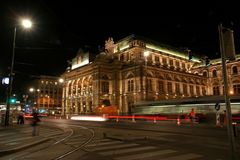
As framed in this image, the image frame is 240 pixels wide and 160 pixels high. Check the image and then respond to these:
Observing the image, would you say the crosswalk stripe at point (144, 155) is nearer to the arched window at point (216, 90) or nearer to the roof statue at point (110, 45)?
the roof statue at point (110, 45)

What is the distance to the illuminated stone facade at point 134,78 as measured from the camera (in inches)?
2530

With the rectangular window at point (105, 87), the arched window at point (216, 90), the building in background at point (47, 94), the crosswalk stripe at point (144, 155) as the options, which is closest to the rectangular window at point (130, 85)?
the rectangular window at point (105, 87)

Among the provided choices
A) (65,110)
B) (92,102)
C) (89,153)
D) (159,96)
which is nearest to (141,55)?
(159,96)

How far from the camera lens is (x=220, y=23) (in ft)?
20.0

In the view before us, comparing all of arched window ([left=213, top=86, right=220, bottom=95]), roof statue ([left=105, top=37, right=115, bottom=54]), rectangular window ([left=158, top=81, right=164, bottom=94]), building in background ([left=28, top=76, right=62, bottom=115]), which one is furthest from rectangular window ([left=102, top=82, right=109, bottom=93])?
building in background ([left=28, top=76, right=62, bottom=115])

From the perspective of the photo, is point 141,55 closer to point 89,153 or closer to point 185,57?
point 185,57

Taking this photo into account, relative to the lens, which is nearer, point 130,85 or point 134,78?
point 134,78

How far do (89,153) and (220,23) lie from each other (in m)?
6.89

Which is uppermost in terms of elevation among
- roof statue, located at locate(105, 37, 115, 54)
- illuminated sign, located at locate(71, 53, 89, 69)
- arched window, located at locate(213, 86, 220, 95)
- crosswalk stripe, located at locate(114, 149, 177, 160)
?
roof statue, located at locate(105, 37, 115, 54)

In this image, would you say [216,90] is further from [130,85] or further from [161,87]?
[130,85]

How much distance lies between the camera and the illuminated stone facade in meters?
64.2

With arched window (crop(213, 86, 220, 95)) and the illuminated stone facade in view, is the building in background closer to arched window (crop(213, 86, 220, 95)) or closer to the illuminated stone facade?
the illuminated stone facade

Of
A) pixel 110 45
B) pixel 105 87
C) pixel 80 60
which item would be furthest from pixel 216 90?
pixel 80 60

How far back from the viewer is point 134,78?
6419cm
